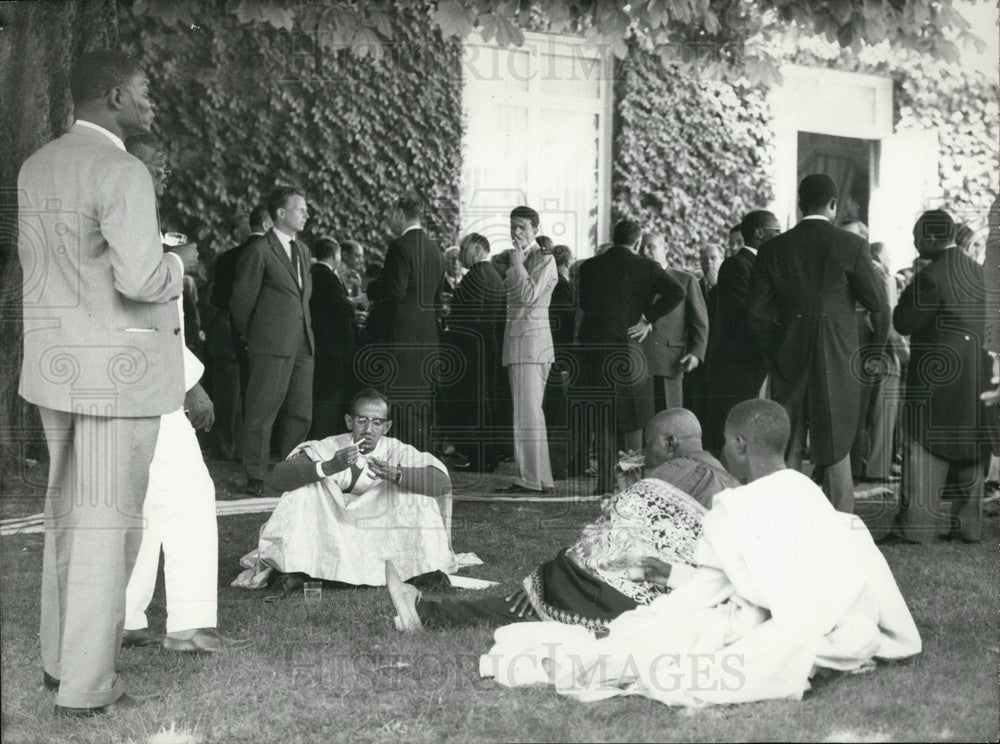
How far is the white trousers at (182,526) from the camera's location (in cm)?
489

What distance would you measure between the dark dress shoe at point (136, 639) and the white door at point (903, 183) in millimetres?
14320

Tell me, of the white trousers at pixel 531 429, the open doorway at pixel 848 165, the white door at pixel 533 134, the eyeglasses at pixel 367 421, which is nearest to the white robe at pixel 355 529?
the eyeglasses at pixel 367 421

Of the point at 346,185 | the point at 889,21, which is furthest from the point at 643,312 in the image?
the point at 346,185

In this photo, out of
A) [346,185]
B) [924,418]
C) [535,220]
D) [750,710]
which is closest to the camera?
[750,710]

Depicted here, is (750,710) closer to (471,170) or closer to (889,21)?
(889,21)

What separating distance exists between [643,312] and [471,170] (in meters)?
6.83

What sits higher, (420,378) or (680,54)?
(680,54)

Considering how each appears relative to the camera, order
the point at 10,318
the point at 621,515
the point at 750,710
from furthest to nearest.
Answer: the point at 10,318, the point at 621,515, the point at 750,710

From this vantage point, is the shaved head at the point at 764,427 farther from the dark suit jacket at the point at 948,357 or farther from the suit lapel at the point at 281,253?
the suit lapel at the point at 281,253

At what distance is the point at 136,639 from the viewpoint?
5.03 m

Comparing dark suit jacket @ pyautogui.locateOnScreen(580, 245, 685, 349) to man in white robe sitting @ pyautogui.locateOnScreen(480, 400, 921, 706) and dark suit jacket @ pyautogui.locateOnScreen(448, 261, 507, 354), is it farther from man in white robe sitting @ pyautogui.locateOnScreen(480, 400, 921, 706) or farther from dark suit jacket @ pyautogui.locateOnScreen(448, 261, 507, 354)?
man in white robe sitting @ pyautogui.locateOnScreen(480, 400, 921, 706)

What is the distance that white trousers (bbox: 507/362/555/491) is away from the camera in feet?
31.5

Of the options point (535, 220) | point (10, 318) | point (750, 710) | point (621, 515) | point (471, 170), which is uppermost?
point (471, 170)

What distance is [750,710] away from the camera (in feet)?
13.0
